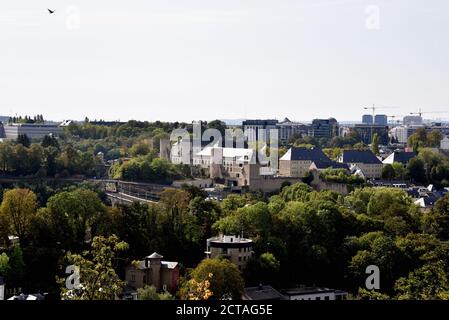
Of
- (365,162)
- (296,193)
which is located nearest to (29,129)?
(365,162)

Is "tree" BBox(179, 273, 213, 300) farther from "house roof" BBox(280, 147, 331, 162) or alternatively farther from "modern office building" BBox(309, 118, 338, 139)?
"modern office building" BBox(309, 118, 338, 139)

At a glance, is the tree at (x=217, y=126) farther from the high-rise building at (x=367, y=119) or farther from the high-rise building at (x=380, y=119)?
the high-rise building at (x=367, y=119)

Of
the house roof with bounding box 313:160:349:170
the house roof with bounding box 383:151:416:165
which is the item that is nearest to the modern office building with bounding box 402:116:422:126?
the house roof with bounding box 383:151:416:165

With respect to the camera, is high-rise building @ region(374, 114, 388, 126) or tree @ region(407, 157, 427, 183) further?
high-rise building @ region(374, 114, 388, 126)

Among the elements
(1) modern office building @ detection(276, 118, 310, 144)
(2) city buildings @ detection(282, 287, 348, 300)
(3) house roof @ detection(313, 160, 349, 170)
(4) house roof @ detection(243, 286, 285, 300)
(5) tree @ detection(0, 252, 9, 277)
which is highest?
(1) modern office building @ detection(276, 118, 310, 144)

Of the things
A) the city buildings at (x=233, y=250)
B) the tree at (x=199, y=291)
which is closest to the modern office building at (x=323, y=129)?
the city buildings at (x=233, y=250)

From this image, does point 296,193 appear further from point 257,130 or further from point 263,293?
point 257,130
